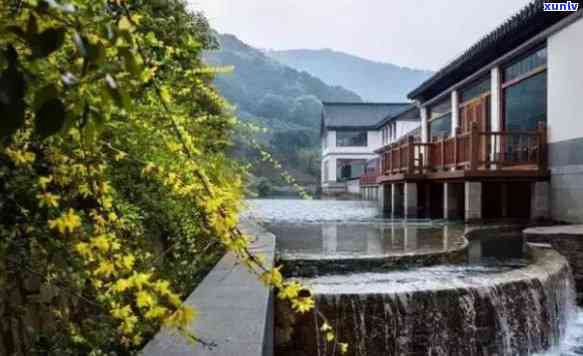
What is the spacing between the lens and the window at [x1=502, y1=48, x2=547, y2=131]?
9.72 m

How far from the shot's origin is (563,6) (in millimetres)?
8461

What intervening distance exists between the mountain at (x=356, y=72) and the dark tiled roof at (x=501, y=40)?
128 m

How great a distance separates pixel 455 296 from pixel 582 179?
513cm

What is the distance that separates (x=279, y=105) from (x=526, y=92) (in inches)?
2418

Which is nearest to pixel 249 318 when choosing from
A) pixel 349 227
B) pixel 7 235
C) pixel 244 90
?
pixel 7 235

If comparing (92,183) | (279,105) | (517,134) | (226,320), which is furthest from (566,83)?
(279,105)

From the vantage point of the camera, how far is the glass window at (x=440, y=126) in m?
14.7

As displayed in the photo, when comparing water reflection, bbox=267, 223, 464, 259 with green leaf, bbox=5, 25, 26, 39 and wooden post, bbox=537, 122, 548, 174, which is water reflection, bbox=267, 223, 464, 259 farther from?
green leaf, bbox=5, 25, 26, 39

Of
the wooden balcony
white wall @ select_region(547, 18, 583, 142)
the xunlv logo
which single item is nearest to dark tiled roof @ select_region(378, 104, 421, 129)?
Result: the wooden balcony

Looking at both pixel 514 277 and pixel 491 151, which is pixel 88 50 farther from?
pixel 491 151

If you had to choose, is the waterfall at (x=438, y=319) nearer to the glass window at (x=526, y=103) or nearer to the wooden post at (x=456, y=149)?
the wooden post at (x=456, y=149)

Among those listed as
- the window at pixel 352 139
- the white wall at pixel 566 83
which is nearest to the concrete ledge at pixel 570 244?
the white wall at pixel 566 83

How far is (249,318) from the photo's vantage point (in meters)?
2.83

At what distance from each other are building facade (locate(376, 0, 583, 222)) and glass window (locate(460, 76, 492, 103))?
25 millimetres
